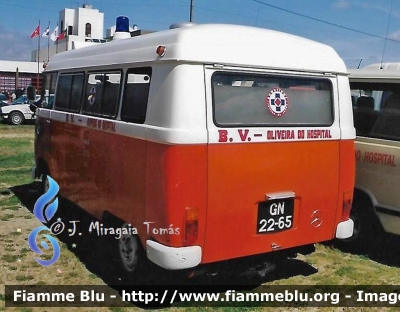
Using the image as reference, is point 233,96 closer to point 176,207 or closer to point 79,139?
point 176,207

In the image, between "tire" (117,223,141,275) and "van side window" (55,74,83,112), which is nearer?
"tire" (117,223,141,275)

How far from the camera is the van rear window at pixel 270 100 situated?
4.37 metres

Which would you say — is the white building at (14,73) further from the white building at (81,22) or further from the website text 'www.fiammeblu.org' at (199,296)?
the website text 'www.fiammeblu.org' at (199,296)

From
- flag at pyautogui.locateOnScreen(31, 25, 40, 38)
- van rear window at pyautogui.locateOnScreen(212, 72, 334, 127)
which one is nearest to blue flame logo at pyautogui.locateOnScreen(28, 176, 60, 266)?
van rear window at pyautogui.locateOnScreen(212, 72, 334, 127)

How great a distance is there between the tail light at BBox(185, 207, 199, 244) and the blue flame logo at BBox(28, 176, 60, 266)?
2.41m

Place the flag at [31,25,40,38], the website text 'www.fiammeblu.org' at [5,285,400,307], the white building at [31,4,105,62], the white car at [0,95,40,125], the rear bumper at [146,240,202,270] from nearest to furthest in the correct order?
the rear bumper at [146,240,202,270]
the website text 'www.fiammeblu.org' at [5,285,400,307]
the white car at [0,95,40,125]
the flag at [31,25,40,38]
the white building at [31,4,105,62]

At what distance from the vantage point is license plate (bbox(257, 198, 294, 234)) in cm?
462

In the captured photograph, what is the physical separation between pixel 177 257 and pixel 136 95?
1704 millimetres

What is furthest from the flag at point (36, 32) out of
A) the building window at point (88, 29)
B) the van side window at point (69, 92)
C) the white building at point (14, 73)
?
the van side window at point (69, 92)

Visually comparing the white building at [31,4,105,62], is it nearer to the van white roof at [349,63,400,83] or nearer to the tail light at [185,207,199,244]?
the van white roof at [349,63,400,83]

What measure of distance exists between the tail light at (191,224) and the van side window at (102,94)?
161 centimetres

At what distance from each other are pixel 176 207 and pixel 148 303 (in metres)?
1.30

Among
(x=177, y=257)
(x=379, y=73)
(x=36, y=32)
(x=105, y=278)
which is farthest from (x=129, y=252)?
(x=36, y=32)

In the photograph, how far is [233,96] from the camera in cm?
444
